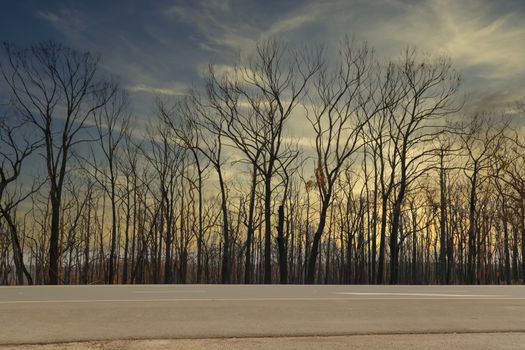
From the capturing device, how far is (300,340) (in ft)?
22.7

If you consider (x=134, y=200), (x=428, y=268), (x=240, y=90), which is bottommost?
(x=428, y=268)

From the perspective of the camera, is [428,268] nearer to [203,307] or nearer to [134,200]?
[134,200]

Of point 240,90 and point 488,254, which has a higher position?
point 240,90

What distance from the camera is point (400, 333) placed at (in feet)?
25.1

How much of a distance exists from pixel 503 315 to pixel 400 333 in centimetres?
324

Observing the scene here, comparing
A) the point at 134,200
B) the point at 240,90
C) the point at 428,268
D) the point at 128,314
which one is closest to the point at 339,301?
the point at 128,314

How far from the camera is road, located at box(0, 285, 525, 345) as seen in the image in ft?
23.7

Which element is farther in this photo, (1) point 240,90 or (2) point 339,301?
(1) point 240,90

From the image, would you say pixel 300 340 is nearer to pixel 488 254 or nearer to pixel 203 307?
pixel 203 307

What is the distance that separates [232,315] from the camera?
8836mm

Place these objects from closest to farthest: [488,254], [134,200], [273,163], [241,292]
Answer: [241,292], [273,163], [134,200], [488,254]

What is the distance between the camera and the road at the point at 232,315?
723 centimetres

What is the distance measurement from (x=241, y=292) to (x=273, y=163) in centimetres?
1693

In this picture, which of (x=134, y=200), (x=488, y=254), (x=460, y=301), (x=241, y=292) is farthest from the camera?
(x=488, y=254)
